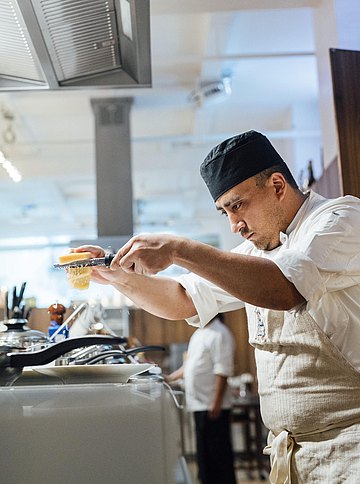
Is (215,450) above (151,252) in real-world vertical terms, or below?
below

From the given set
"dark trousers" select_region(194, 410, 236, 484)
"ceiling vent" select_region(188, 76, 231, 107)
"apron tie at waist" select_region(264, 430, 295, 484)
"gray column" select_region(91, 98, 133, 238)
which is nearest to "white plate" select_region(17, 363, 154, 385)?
"apron tie at waist" select_region(264, 430, 295, 484)

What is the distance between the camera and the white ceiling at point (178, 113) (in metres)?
4.86

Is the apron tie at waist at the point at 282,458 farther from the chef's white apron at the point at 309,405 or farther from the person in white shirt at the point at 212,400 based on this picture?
the person in white shirt at the point at 212,400

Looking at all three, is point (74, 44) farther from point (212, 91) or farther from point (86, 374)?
point (212, 91)

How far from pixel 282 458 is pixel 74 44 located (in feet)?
5.02

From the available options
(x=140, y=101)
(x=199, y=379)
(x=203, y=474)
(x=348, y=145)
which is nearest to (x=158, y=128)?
(x=140, y=101)

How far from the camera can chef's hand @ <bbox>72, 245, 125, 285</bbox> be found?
1879 mm

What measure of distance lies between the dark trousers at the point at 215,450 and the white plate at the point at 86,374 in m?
3.96

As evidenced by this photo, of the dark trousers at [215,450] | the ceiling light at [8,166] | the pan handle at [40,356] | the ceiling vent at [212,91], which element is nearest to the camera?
the pan handle at [40,356]

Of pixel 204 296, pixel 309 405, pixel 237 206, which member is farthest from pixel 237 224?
pixel 309 405

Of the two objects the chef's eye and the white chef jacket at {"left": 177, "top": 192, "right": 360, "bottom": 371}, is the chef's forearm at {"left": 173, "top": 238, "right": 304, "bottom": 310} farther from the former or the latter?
the chef's eye

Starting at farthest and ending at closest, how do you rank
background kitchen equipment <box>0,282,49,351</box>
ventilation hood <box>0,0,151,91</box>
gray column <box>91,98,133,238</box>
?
gray column <box>91,98,133,238</box>, ventilation hood <box>0,0,151,91</box>, background kitchen equipment <box>0,282,49,351</box>

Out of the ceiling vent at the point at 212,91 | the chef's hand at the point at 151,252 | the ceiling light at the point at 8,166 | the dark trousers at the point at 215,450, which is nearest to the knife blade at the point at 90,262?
the chef's hand at the point at 151,252

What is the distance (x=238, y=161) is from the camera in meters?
1.85
